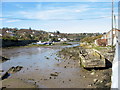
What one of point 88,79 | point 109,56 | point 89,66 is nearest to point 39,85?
point 88,79

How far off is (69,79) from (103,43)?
33.6 meters

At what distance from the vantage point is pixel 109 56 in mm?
21766

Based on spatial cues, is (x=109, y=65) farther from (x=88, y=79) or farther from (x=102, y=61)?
(x=88, y=79)

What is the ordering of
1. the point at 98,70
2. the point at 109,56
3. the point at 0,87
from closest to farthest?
the point at 0,87, the point at 98,70, the point at 109,56

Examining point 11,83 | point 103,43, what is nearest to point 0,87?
point 11,83

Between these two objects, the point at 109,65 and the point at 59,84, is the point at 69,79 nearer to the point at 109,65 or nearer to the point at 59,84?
the point at 59,84

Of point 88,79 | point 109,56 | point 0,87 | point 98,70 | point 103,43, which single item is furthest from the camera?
point 103,43

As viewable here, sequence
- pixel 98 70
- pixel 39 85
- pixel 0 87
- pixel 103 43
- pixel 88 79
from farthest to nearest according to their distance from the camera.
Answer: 1. pixel 103 43
2. pixel 98 70
3. pixel 88 79
4. pixel 39 85
5. pixel 0 87

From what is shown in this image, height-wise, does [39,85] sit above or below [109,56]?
below

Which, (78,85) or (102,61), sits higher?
(102,61)

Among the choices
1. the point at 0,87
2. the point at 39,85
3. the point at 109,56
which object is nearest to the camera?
the point at 0,87

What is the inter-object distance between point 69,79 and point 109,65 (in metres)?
6.27

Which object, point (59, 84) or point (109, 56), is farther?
point (109, 56)

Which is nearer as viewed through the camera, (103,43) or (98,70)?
(98,70)
